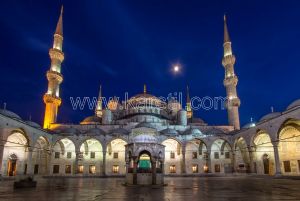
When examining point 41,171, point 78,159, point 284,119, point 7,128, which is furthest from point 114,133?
point 284,119

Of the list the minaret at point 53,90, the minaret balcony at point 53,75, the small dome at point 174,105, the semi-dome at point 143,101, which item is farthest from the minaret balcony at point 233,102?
the minaret balcony at point 53,75

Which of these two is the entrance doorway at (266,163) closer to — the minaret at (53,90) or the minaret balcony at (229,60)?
the minaret balcony at (229,60)

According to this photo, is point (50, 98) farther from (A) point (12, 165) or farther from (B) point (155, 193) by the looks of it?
(B) point (155, 193)

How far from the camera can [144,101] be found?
4791cm

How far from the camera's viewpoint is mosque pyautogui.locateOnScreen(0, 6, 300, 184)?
1067 inches

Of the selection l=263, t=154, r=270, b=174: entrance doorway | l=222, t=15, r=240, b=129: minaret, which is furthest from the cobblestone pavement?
l=222, t=15, r=240, b=129: minaret

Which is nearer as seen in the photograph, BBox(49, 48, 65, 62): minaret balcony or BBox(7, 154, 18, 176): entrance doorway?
BBox(7, 154, 18, 176): entrance doorway

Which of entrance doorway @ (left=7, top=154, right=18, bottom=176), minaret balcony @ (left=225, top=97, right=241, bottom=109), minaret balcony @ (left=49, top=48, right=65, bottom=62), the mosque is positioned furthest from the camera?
minaret balcony @ (left=49, top=48, right=65, bottom=62)

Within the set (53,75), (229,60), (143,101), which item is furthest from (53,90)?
(229,60)

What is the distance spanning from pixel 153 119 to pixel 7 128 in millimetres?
25918

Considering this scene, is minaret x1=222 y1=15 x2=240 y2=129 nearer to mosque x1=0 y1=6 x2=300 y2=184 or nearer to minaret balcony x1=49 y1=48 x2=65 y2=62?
mosque x1=0 y1=6 x2=300 y2=184

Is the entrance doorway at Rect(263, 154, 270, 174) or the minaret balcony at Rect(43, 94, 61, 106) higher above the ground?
the minaret balcony at Rect(43, 94, 61, 106)

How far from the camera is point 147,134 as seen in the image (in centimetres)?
2531

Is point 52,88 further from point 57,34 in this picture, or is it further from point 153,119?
point 153,119
